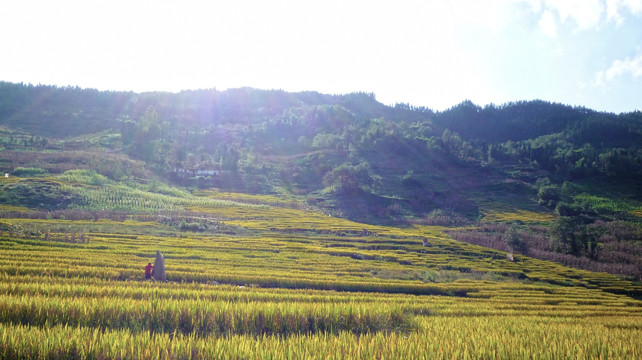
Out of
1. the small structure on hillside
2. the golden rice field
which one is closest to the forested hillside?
the golden rice field

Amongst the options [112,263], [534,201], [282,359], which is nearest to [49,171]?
[112,263]

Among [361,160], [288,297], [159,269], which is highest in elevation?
[361,160]

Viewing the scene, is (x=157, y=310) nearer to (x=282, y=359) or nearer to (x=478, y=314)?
(x=282, y=359)

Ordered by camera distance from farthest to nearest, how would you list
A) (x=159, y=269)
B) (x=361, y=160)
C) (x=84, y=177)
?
(x=361, y=160), (x=84, y=177), (x=159, y=269)

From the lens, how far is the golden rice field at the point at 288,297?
6.74 meters

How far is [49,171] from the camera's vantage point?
57531 millimetres

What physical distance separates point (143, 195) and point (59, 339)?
53.7 meters

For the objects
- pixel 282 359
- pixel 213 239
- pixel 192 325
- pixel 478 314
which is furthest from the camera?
pixel 213 239

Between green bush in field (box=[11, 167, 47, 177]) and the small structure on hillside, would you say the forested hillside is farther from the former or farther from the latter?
the small structure on hillside

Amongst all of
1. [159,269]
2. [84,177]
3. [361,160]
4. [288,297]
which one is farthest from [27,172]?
[361,160]

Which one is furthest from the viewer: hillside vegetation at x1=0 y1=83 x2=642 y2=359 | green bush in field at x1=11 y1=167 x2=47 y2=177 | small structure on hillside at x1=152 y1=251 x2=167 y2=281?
green bush in field at x1=11 y1=167 x2=47 y2=177

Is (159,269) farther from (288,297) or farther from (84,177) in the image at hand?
(84,177)

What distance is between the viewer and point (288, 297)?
49.8ft

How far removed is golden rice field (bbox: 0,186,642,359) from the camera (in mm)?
6738
